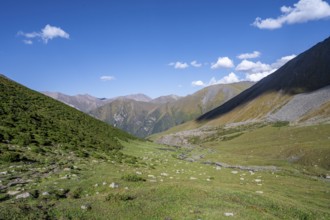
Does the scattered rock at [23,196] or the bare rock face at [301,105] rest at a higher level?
the bare rock face at [301,105]

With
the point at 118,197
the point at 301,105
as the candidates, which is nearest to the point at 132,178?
the point at 118,197

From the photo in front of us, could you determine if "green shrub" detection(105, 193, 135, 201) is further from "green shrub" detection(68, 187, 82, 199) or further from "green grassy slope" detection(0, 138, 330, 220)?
"green shrub" detection(68, 187, 82, 199)

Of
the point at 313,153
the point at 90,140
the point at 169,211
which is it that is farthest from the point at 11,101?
the point at 313,153

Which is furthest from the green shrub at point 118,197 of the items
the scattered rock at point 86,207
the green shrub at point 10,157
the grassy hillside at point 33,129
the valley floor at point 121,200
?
the grassy hillside at point 33,129

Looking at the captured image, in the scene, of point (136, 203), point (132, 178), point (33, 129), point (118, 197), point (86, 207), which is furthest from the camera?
point (33, 129)

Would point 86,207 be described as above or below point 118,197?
below

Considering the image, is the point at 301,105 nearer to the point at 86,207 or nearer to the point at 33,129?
the point at 33,129

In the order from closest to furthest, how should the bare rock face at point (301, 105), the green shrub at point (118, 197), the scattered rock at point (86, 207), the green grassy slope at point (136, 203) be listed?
the green grassy slope at point (136, 203) → the scattered rock at point (86, 207) → the green shrub at point (118, 197) → the bare rock face at point (301, 105)

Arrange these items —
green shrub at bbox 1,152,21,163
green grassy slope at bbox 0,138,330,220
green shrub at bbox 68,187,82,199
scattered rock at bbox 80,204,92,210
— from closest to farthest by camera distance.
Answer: green grassy slope at bbox 0,138,330,220 < scattered rock at bbox 80,204,92,210 < green shrub at bbox 68,187,82,199 < green shrub at bbox 1,152,21,163

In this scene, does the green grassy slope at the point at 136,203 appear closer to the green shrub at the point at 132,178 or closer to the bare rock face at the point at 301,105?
the green shrub at the point at 132,178

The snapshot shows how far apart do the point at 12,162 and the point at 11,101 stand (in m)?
29.0

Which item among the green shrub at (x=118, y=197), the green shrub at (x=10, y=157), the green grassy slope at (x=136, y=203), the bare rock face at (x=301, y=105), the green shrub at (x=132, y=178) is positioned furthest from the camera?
the bare rock face at (x=301, y=105)

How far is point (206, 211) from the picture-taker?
58.4 ft

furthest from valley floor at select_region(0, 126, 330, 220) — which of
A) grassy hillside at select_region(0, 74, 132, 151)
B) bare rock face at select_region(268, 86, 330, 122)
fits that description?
bare rock face at select_region(268, 86, 330, 122)
